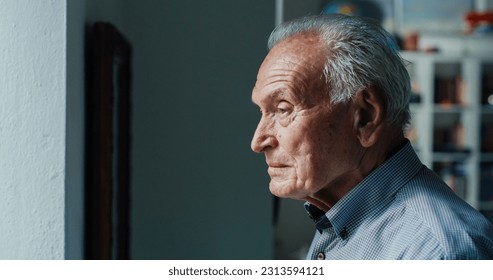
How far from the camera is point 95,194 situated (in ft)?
5.19

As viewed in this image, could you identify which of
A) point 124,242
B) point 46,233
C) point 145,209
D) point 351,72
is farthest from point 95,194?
point 351,72

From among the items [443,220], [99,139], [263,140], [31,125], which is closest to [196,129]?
[99,139]

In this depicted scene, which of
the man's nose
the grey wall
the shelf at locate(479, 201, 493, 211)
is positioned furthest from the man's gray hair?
the shelf at locate(479, 201, 493, 211)

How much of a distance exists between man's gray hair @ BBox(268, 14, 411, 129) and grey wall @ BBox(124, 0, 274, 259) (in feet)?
3.73

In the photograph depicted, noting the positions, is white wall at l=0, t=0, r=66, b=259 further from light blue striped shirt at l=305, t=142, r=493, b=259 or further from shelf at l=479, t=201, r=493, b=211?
shelf at l=479, t=201, r=493, b=211

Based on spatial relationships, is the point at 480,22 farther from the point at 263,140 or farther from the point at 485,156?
the point at 263,140

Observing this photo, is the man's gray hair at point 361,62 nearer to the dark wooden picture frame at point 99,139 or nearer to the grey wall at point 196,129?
the dark wooden picture frame at point 99,139

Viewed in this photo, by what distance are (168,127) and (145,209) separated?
0.91 feet

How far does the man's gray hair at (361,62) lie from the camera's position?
3.46 feet

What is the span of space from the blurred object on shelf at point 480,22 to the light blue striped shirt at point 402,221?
440 centimetres

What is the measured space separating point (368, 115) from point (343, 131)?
47mm

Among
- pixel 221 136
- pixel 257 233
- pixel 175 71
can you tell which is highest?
pixel 175 71
